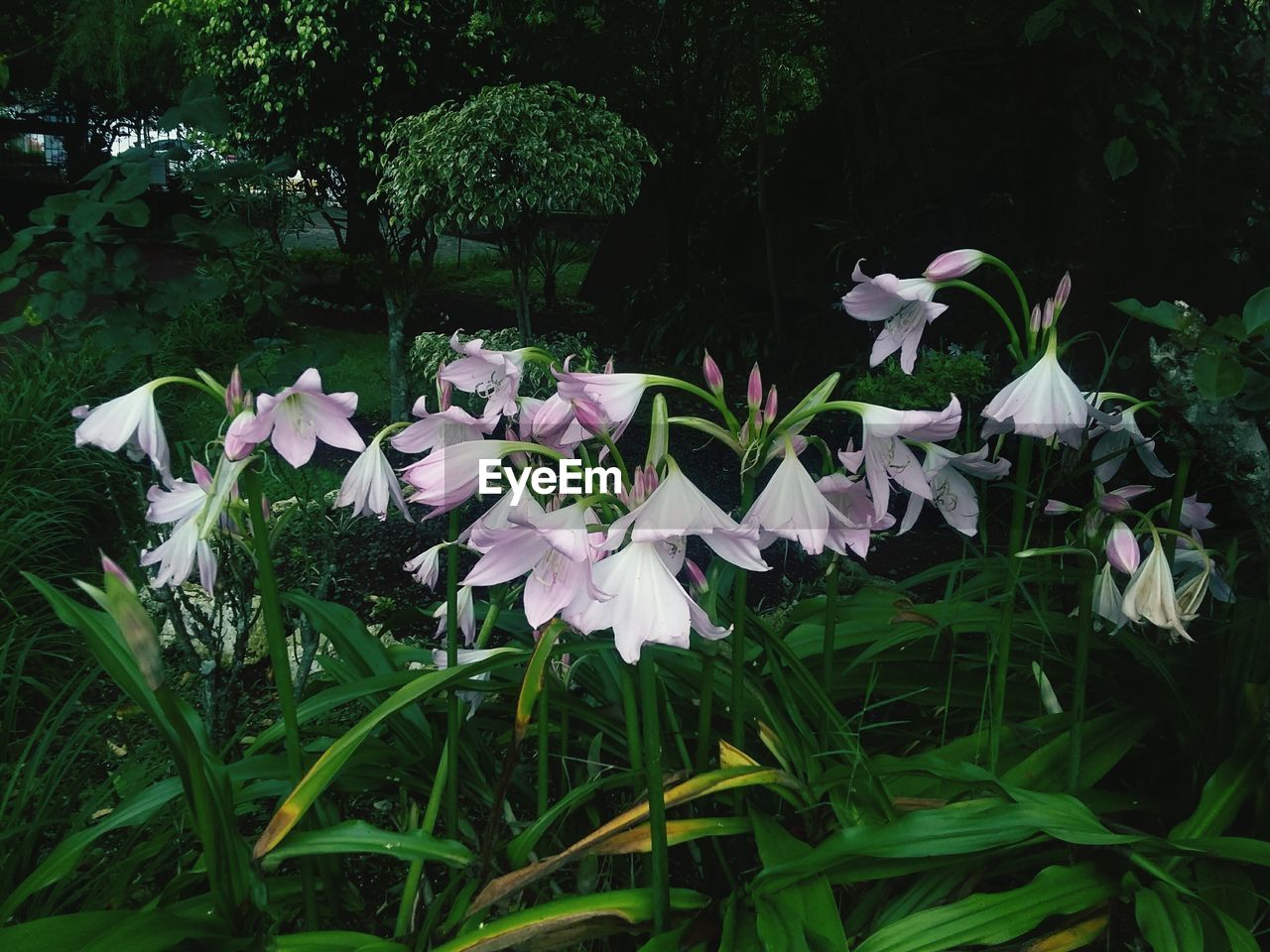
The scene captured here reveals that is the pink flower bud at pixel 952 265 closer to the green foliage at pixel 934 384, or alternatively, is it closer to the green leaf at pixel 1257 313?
the green leaf at pixel 1257 313

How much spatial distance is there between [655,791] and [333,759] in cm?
30

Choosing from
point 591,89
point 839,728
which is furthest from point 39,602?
point 591,89

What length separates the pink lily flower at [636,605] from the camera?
0.80 metres

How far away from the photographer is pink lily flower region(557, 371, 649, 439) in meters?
0.85

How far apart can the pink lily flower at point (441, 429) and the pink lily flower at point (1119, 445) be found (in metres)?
0.66

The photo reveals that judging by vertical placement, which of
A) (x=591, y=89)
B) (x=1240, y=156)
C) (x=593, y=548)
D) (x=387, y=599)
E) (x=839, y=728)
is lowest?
(x=387, y=599)

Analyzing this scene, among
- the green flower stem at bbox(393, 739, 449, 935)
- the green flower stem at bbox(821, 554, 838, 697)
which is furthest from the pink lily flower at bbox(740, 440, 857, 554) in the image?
the green flower stem at bbox(393, 739, 449, 935)

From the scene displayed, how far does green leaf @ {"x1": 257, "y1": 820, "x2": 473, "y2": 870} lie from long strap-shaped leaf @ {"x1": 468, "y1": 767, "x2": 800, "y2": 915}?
0.04 metres

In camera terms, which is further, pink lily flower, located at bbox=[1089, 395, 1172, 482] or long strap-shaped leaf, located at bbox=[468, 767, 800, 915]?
pink lily flower, located at bbox=[1089, 395, 1172, 482]

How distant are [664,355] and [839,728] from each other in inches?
196

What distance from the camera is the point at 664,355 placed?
6.03 metres

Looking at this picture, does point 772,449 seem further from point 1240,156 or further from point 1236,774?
point 1240,156

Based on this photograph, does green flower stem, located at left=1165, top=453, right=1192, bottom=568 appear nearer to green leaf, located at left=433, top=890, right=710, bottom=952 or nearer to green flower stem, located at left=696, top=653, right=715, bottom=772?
green flower stem, located at left=696, top=653, right=715, bottom=772

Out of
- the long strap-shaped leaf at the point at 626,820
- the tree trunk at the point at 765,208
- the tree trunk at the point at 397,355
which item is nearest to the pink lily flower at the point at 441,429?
the long strap-shaped leaf at the point at 626,820
